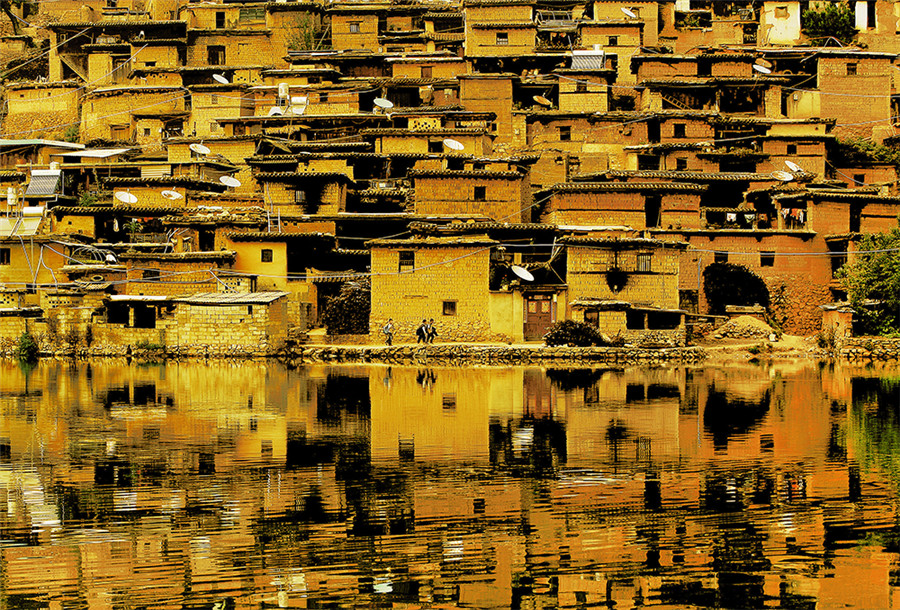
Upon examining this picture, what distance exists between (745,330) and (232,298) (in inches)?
640

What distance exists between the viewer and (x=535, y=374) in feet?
100

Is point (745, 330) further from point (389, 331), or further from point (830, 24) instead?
point (830, 24)

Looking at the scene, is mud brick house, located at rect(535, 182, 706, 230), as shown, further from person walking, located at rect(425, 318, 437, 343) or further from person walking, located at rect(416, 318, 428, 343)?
person walking, located at rect(416, 318, 428, 343)

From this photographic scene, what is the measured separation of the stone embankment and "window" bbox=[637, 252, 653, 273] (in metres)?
2.81

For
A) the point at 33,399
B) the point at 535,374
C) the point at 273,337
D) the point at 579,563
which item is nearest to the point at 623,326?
the point at 535,374

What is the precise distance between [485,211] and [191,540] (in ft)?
92.1

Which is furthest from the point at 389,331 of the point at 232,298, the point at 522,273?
the point at 232,298

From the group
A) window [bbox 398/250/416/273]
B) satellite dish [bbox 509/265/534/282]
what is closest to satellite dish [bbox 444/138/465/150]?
window [bbox 398/250/416/273]

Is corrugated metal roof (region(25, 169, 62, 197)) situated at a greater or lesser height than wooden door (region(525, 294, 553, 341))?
greater

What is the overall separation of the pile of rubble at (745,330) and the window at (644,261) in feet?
10.9

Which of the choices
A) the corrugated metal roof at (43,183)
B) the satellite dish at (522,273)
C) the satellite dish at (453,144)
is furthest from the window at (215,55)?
the satellite dish at (522,273)

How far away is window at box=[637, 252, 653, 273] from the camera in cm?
3616

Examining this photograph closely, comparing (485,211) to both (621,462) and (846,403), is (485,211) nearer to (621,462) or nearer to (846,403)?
(846,403)

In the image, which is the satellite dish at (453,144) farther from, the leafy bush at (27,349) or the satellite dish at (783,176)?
the leafy bush at (27,349)
